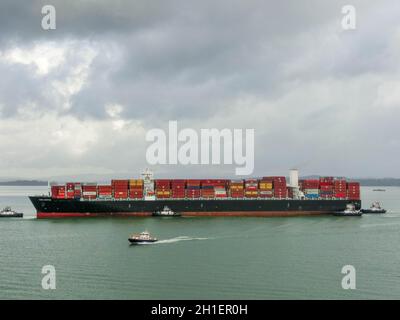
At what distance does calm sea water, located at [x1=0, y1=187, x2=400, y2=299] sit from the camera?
85.2ft

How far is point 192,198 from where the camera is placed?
6881 centimetres

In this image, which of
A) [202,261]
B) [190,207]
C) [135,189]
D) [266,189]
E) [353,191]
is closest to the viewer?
[202,261]

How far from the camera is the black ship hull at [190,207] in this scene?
213 ft

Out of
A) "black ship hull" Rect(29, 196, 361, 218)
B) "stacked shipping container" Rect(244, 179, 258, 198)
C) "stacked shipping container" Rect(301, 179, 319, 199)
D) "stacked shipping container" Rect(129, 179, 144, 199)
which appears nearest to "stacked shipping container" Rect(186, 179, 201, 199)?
"black ship hull" Rect(29, 196, 361, 218)

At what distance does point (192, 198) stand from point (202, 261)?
117ft

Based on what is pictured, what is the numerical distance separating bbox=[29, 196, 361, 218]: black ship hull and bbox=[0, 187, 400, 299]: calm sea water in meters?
9.62

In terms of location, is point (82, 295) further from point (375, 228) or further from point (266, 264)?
point (375, 228)

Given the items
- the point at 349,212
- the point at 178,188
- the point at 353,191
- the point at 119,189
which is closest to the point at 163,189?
the point at 178,188

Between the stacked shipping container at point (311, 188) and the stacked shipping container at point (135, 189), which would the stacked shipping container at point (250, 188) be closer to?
the stacked shipping container at point (311, 188)

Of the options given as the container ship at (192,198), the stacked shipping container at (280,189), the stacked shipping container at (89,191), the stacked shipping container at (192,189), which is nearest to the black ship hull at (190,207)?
the container ship at (192,198)

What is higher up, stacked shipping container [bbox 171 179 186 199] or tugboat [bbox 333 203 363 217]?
stacked shipping container [bbox 171 179 186 199]

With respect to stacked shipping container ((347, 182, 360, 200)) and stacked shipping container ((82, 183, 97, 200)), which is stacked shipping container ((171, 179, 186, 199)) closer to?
stacked shipping container ((82, 183, 97, 200))

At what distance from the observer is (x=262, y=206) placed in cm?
6862

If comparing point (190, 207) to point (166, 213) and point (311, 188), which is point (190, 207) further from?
point (311, 188)
